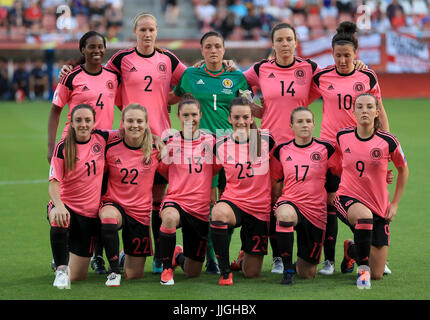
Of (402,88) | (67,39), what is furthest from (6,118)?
(402,88)

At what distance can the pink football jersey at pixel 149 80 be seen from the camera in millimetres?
6652

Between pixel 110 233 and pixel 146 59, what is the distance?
1680 millimetres

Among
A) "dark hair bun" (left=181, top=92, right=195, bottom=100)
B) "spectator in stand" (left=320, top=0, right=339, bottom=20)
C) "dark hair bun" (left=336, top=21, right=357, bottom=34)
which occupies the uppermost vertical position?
"spectator in stand" (left=320, top=0, right=339, bottom=20)

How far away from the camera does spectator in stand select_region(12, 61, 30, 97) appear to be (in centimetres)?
2381

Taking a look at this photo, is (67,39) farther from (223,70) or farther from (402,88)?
(223,70)

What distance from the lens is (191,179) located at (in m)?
6.23

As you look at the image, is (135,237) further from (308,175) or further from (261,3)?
(261,3)

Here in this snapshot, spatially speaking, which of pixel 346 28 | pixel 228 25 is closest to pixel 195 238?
pixel 346 28

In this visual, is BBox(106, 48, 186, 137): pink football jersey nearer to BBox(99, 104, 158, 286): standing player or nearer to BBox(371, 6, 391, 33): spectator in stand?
BBox(99, 104, 158, 286): standing player

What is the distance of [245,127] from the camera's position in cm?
621

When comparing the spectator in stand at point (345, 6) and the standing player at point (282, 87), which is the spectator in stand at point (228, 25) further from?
the standing player at point (282, 87)

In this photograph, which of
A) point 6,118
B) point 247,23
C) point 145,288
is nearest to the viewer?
point 145,288

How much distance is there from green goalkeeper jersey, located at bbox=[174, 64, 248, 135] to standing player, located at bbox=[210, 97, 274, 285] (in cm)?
36

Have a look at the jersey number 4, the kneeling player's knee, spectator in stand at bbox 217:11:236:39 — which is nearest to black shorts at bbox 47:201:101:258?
the jersey number 4
